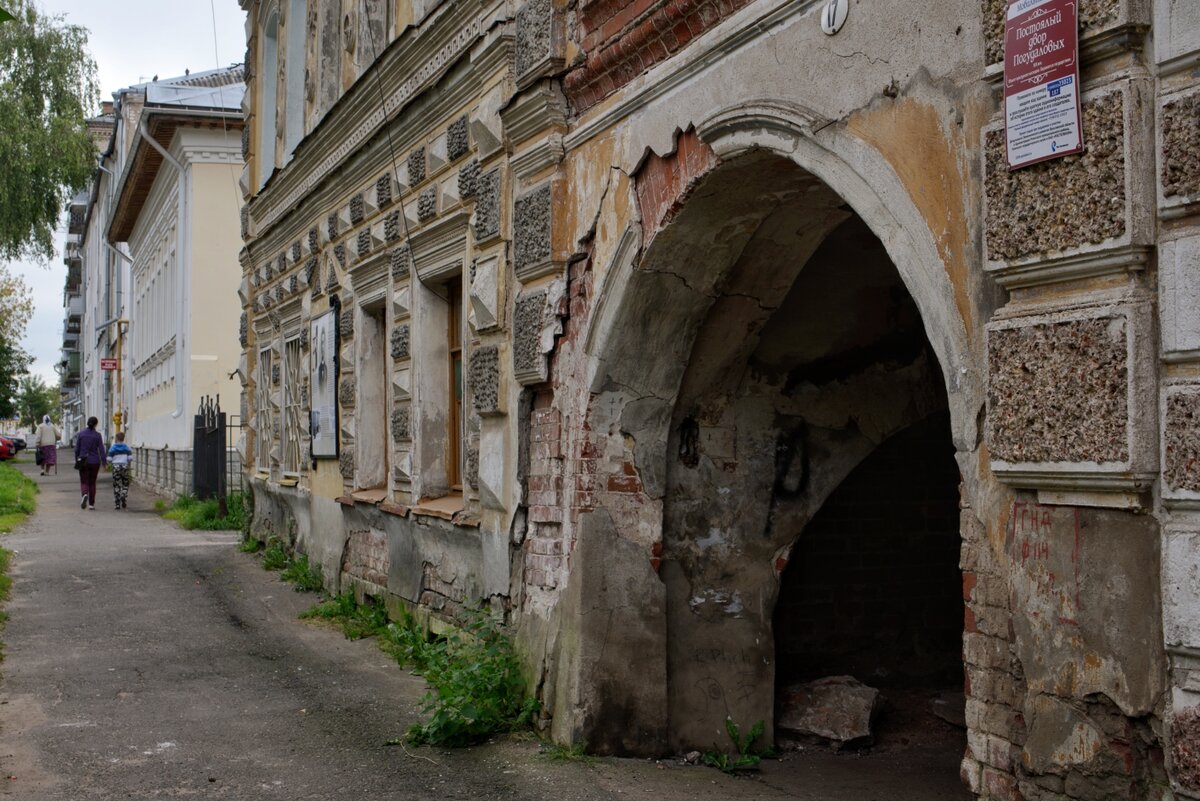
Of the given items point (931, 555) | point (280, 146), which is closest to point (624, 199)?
point (931, 555)

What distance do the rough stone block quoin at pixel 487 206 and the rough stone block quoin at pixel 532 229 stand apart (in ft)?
0.74

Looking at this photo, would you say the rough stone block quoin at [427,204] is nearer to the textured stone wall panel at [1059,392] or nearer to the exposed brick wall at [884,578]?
the exposed brick wall at [884,578]

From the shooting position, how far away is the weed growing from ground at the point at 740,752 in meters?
5.86

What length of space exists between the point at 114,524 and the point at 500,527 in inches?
518

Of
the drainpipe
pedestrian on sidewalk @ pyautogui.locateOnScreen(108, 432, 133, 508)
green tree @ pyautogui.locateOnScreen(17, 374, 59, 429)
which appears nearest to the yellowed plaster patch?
pedestrian on sidewalk @ pyautogui.locateOnScreen(108, 432, 133, 508)

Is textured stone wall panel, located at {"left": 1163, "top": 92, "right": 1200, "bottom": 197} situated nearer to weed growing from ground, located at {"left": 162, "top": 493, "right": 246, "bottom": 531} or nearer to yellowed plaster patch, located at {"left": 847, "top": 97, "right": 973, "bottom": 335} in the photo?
yellowed plaster patch, located at {"left": 847, "top": 97, "right": 973, "bottom": 335}

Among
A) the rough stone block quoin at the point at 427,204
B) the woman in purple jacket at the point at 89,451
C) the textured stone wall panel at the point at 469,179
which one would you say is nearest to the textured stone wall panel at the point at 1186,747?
the textured stone wall panel at the point at 469,179

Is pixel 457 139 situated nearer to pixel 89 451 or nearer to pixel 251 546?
pixel 251 546

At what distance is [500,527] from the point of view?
6.84m

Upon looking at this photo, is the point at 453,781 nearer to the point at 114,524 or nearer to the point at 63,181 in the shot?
the point at 114,524

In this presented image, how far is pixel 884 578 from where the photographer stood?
7.45 meters

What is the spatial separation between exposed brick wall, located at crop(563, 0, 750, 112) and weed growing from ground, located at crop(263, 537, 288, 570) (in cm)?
756

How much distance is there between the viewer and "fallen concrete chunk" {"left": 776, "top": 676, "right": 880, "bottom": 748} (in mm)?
6262

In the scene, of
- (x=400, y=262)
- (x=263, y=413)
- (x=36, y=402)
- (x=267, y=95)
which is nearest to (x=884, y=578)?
(x=400, y=262)
